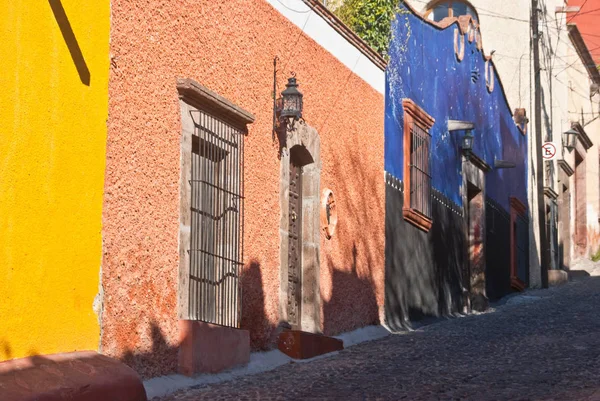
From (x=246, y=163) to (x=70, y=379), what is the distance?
4.05 metres

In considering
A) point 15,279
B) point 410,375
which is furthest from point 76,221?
point 410,375

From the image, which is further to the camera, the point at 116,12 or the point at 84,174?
the point at 116,12

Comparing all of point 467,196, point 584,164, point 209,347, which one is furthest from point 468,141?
point 584,164

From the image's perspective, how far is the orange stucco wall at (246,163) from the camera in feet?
25.9

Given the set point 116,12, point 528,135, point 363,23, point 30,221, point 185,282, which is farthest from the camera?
point 528,135

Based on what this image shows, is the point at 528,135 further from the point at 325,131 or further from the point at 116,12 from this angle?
the point at 116,12

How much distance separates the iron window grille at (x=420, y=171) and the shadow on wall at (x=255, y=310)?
5.88m

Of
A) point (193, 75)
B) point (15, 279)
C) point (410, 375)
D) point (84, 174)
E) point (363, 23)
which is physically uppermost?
point (363, 23)

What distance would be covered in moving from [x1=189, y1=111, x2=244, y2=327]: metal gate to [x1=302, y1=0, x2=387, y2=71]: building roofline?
2.77 meters

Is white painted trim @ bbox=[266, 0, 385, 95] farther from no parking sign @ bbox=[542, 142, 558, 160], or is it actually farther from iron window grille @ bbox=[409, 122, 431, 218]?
no parking sign @ bbox=[542, 142, 558, 160]

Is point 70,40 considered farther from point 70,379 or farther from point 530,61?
point 530,61

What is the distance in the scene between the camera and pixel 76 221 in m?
7.25

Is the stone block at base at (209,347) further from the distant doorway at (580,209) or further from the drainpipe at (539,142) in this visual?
the distant doorway at (580,209)

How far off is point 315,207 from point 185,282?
139 inches
